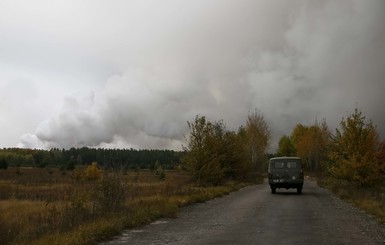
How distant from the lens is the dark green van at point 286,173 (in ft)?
94.7

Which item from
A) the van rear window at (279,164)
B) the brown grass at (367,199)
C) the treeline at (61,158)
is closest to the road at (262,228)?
the brown grass at (367,199)

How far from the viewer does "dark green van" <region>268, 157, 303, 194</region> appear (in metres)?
28.9

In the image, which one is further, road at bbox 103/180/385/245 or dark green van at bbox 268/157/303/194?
dark green van at bbox 268/157/303/194

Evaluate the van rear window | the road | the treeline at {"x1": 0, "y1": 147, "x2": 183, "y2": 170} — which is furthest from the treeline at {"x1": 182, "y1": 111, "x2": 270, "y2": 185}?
the treeline at {"x1": 0, "y1": 147, "x2": 183, "y2": 170}

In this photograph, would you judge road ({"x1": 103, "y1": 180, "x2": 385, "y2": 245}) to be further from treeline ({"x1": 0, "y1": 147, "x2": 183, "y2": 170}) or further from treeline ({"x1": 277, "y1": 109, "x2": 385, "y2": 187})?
treeline ({"x1": 0, "y1": 147, "x2": 183, "y2": 170})

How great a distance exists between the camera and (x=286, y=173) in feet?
95.1

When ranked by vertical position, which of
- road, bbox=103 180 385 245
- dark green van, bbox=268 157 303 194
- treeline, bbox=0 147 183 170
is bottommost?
road, bbox=103 180 385 245

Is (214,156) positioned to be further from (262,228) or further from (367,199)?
(262,228)

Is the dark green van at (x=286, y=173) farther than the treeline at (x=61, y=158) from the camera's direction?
No

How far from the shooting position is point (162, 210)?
16.8 m

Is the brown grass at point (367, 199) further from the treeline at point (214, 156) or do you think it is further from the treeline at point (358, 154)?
the treeline at point (214, 156)

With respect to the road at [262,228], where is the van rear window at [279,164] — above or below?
above

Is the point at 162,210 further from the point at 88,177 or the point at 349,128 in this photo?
the point at 88,177

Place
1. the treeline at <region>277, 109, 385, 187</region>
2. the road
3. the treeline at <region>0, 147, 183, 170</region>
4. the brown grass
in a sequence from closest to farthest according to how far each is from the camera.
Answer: the road → the brown grass → the treeline at <region>277, 109, 385, 187</region> → the treeline at <region>0, 147, 183, 170</region>
